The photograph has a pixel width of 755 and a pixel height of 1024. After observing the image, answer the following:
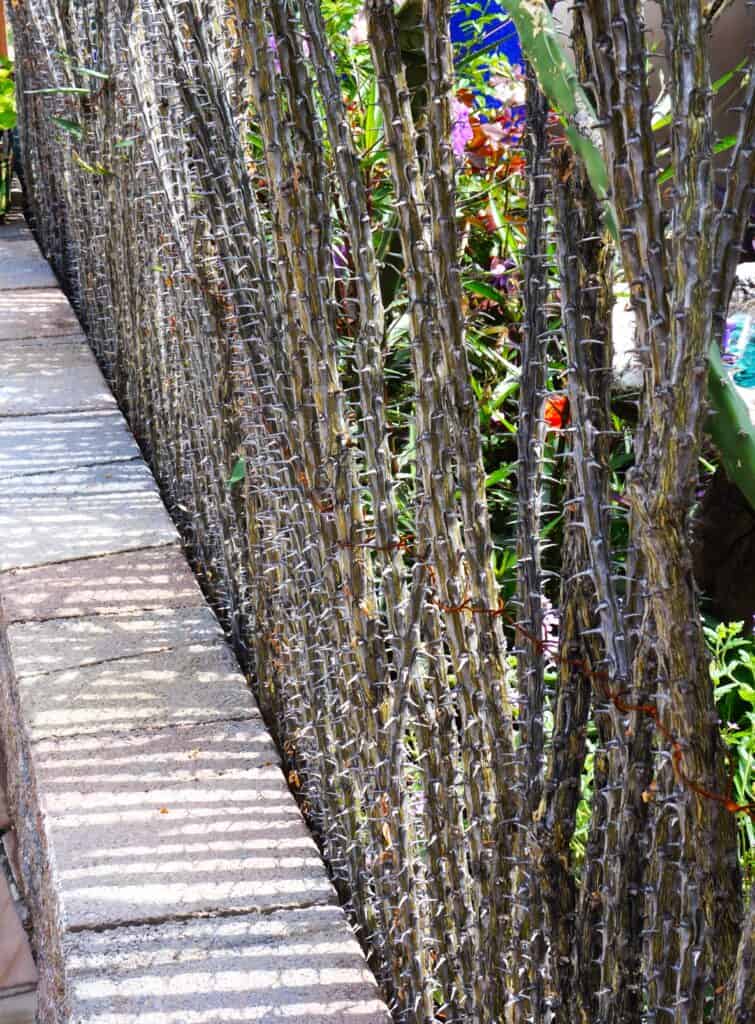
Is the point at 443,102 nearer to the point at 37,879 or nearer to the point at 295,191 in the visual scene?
the point at 295,191

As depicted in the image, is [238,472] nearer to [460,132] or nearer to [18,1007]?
[460,132]

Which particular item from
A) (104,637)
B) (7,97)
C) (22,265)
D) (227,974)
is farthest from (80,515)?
(7,97)

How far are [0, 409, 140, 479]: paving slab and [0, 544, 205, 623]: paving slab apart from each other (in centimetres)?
60

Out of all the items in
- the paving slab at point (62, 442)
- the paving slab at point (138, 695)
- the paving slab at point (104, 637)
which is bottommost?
the paving slab at point (138, 695)

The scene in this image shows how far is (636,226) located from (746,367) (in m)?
1.79

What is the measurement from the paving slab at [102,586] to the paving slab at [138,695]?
0.74 feet

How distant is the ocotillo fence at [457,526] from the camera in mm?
944

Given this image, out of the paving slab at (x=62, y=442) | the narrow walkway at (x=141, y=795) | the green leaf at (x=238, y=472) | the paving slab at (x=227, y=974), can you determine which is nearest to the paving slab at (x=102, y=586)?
the narrow walkway at (x=141, y=795)

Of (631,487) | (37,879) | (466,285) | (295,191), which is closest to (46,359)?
(466,285)

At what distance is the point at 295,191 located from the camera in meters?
1.54

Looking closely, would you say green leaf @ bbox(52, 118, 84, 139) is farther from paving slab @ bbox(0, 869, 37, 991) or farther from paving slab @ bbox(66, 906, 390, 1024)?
paving slab @ bbox(66, 906, 390, 1024)

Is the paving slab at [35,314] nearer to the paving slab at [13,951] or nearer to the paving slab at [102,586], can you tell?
the paving slab at [102,586]

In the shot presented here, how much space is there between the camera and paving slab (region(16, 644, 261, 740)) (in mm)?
2154

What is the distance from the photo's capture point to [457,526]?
4.53 ft
